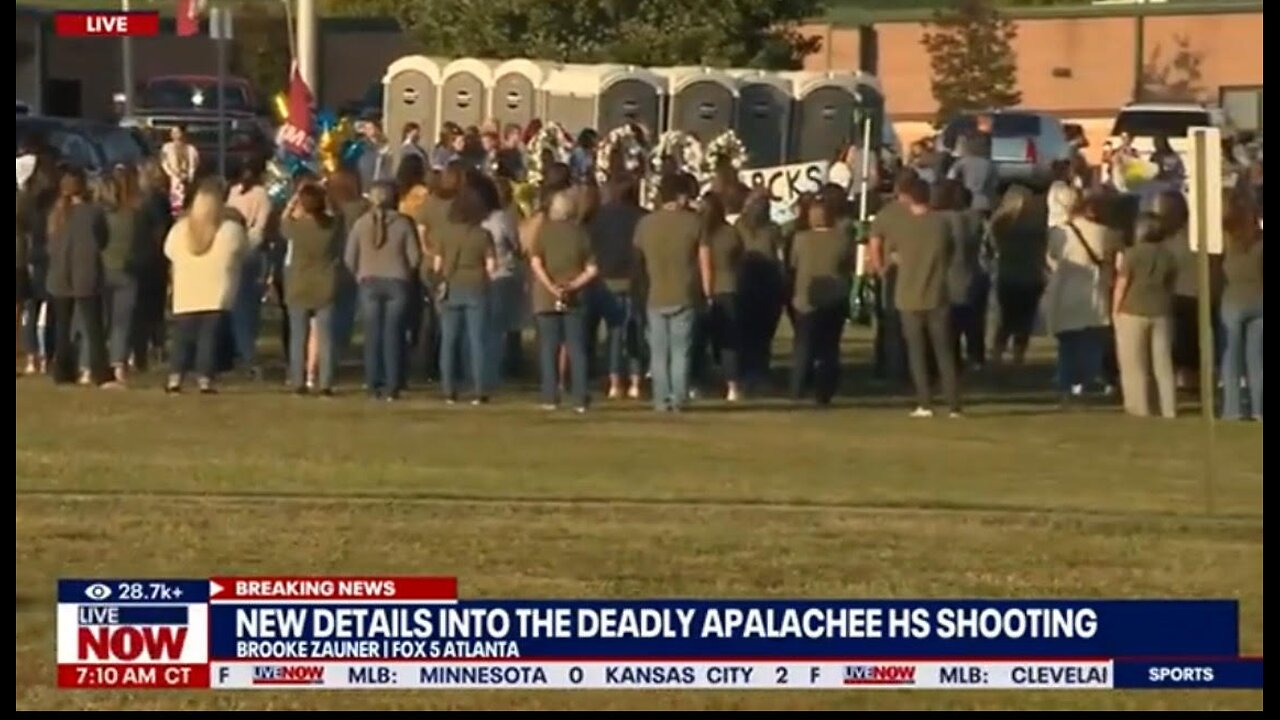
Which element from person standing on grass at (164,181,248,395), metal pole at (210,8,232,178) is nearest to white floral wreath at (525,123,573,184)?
metal pole at (210,8,232,178)

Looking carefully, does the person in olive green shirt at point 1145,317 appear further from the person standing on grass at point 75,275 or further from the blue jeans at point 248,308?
the blue jeans at point 248,308

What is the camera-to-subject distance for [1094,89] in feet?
38.5

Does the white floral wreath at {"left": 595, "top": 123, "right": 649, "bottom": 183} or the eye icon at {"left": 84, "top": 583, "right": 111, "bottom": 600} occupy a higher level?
the white floral wreath at {"left": 595, "top": 123, "right": 649, "bottom": 183}

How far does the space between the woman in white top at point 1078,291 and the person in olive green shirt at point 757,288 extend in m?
2.14

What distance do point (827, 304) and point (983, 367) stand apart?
1.39 meters

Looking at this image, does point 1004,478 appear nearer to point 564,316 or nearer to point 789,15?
point 789,15

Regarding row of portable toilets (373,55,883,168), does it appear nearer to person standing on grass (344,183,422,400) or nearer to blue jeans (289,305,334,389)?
person standing on grass (344,183,422,400)

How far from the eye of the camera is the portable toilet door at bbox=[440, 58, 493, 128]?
13.0m

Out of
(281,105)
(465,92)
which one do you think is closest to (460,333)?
(281,105)

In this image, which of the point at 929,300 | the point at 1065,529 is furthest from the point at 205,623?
the point at 929,300

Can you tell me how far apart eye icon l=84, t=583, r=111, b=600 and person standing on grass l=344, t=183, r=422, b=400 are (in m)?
6.17

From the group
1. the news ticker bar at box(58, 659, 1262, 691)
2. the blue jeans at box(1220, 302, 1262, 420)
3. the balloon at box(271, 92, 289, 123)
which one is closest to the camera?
the news ticker bar at box(58, 659, 1262, 691)

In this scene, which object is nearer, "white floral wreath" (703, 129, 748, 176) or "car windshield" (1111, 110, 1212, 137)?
"car windshield" (1111, 110, 1212, 137)

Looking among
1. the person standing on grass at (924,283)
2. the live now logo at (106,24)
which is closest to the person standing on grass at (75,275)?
the live now logo at (106,24)
